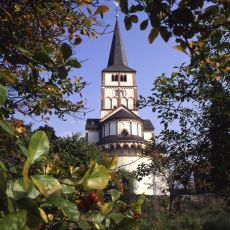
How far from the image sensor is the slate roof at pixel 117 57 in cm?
6000

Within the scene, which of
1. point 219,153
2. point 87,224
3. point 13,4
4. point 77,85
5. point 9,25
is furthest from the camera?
point 219,153

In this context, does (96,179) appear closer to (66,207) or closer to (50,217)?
(66,207)

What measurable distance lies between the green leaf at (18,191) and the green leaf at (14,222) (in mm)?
75

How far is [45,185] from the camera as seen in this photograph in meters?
0.84

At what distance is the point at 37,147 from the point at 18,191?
125mm

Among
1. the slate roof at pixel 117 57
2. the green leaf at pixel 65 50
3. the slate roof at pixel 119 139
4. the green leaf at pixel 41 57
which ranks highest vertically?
the slate roof at pixel 117 57

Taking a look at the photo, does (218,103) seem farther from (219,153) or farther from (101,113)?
(101,113)

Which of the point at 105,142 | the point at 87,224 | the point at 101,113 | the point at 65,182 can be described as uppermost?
the point at 101,113

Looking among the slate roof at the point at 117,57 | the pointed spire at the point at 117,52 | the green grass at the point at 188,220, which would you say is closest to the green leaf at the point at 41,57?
the green grass at the point at 188,220

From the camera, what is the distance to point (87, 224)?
1.09m

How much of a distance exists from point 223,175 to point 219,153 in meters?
0.78

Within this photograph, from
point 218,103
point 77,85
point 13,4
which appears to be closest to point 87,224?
point 13,4

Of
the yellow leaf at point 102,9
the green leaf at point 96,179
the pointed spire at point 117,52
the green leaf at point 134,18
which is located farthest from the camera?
the pointed spire at point 117,52

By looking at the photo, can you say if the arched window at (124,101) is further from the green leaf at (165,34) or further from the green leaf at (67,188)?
the green leaf at (67,188)
